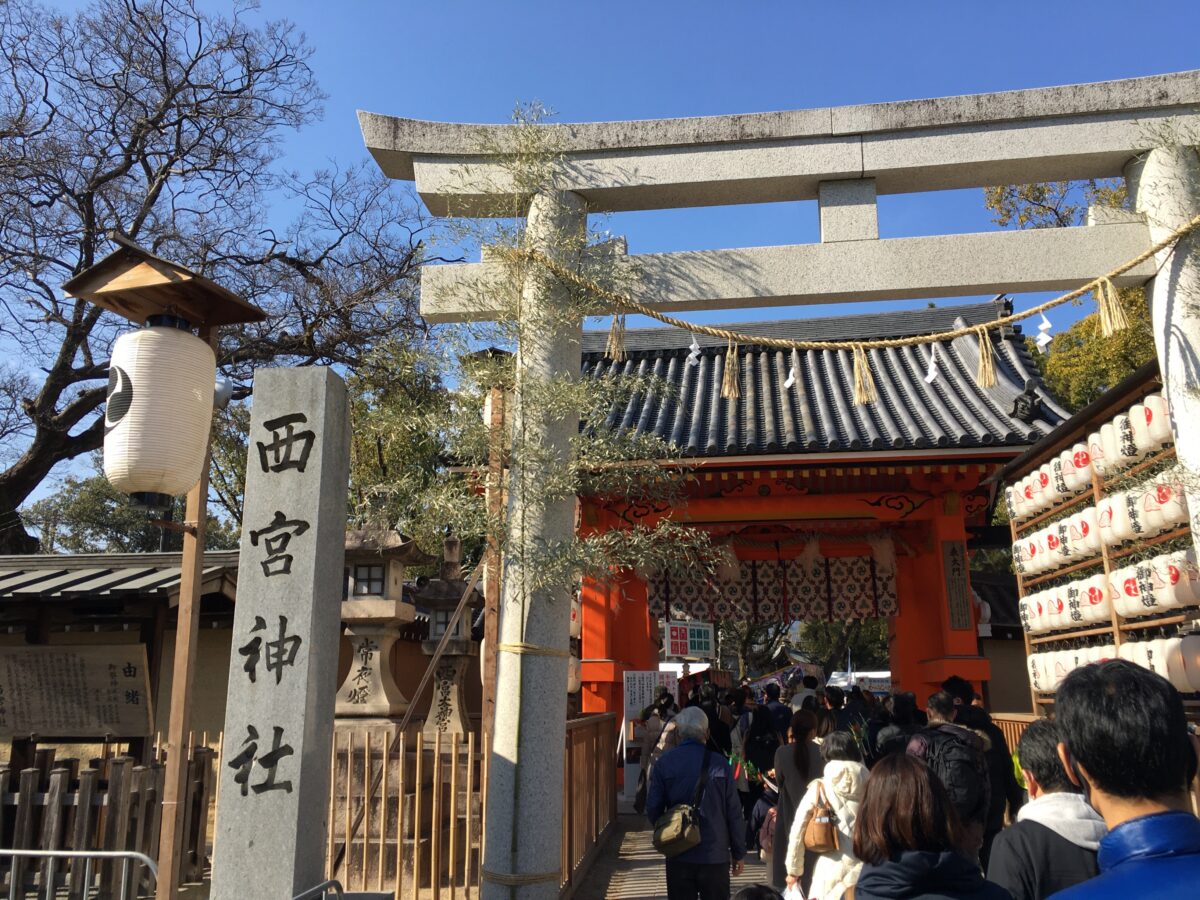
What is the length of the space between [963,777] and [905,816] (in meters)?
1.10

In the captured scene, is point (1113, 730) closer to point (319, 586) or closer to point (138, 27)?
point (319, 586)

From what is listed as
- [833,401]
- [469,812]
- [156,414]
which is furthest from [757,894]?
[833,401]

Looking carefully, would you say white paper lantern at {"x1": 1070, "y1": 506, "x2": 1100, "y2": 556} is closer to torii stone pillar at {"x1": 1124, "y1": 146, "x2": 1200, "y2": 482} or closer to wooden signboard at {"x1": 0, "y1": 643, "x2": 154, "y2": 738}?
torii stone pillar at {"x1": 1124, "y1": 146, "x2": 1200, "y2": 482}

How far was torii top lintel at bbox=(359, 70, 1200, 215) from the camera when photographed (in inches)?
222

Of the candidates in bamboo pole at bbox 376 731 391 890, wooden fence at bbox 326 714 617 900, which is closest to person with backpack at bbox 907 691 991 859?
wooden fence at bbox 326 714 617 900

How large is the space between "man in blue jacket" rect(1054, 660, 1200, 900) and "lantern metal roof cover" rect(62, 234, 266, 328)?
4.29m

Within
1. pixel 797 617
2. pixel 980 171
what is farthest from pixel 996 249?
pixel 797 617

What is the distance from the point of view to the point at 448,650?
876 cm

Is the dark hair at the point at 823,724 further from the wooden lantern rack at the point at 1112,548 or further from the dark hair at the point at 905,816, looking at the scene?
the dark hair at the point at 905,816

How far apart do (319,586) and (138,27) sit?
1299 centimetres

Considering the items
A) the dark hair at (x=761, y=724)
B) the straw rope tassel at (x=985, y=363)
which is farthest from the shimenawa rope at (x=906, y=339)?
the dark hair at (x=761, y=724)

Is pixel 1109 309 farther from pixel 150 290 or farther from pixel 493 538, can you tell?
pixel 150 290

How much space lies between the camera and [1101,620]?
639cm

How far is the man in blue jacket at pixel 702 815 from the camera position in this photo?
4691mm
